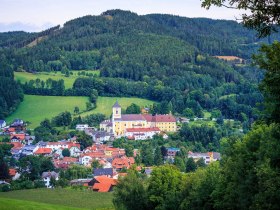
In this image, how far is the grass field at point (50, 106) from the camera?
331ft

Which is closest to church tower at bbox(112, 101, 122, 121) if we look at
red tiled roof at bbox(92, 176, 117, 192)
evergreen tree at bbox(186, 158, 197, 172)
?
evergreen tree at bbox(186, 158, 197, 172)

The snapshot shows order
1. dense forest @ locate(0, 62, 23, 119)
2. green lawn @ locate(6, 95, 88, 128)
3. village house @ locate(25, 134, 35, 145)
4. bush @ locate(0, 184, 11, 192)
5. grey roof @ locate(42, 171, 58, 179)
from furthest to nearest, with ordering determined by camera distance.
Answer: dense forest @ locate(0, 62, 23, 119), green lawn @ locate(6, 95, 88, 128), village house @ locate(25, 134, 35, 145), grey roof @ locate(42, 171, 58, 179), bush @ locate(0, 184, 11, 192)

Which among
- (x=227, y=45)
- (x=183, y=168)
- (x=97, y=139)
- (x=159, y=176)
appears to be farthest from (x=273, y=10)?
(x=227, y=45)

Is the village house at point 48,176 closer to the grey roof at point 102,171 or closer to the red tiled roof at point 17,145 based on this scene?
the grey roof at point 102,171

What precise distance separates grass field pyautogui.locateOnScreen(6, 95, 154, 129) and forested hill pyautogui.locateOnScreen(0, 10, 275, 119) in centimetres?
325

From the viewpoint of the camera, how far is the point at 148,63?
14600 centimetres

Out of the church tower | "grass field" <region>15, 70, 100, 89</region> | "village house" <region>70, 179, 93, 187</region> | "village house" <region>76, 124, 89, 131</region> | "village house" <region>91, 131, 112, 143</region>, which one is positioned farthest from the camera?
"grass field" <region>15, 70, 100, 89</region>

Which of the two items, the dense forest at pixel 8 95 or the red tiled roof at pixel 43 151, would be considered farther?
the dense forest at pixel 8 95

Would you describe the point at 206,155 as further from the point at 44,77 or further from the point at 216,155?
the point at 44,77

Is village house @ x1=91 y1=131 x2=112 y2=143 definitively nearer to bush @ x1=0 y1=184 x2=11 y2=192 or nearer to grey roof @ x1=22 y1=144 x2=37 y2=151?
grey roof @ x1=22 y1=144 x2=37 y2=151

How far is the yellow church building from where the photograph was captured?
9869 centimetres

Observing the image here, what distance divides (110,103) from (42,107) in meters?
13.8

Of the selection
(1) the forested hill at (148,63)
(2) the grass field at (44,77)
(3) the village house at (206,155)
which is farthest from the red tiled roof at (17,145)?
(2) the grass field at (44,77)

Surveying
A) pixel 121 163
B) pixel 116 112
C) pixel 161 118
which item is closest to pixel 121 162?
pixel 121 163
